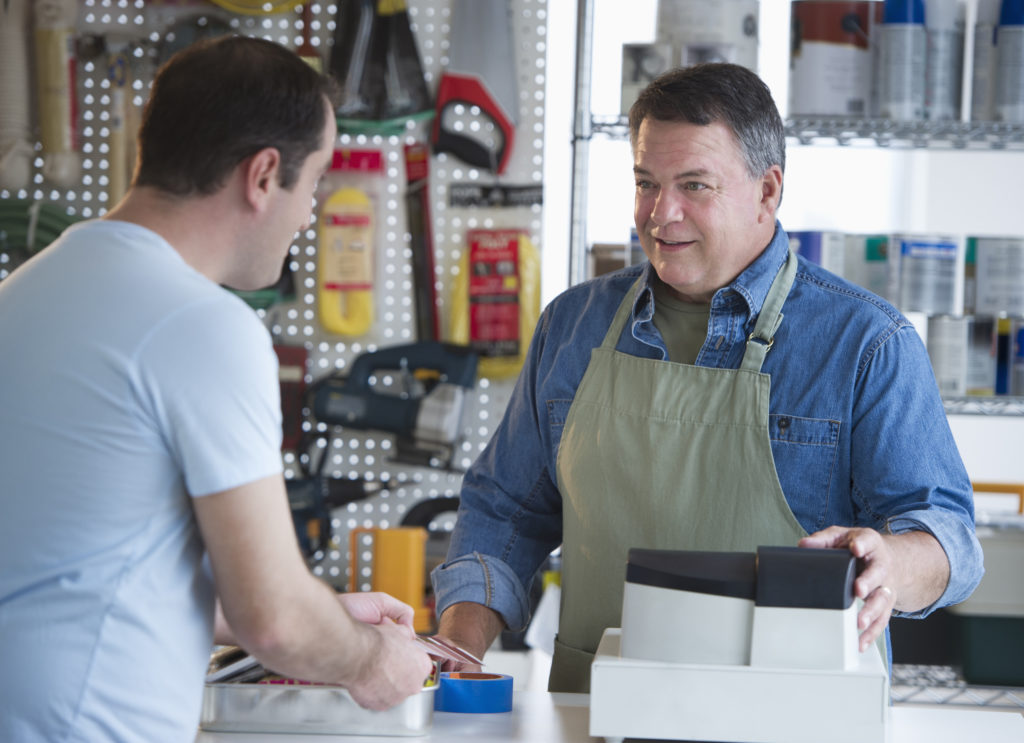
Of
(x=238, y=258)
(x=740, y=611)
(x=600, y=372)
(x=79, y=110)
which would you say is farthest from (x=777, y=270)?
(x=79, y=110)

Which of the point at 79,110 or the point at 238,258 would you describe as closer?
the point at 238,258

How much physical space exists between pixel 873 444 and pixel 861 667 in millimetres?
411

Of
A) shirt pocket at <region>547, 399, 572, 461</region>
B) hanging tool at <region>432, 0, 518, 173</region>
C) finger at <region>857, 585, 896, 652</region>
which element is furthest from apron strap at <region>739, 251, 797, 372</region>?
hanging tool at <region>432, 0, 518, 173</region>

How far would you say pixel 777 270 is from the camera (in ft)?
5.14

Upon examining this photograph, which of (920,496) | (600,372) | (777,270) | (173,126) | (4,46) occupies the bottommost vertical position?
(920,496)

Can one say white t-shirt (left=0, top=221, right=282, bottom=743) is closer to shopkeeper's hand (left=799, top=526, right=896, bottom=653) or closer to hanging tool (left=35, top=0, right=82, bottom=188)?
shopkeeper's hand (left=799, top=526, right=896, bottom=653)

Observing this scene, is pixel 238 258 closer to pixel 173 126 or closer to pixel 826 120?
pixel 173 126

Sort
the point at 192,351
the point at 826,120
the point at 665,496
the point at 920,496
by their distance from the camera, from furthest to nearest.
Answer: the point at 826,120
the point at 665,496
the point at 920,496
the point at 192,351

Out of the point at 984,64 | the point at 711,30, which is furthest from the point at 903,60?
the point at 711,30

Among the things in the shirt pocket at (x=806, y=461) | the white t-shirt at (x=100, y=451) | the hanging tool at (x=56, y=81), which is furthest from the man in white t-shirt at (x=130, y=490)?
the hanging tool at (x=56, y=81)

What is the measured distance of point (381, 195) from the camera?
3.03 meters

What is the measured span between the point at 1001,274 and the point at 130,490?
208 centimetres

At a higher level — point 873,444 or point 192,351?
point 192,351

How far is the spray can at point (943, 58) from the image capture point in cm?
245
